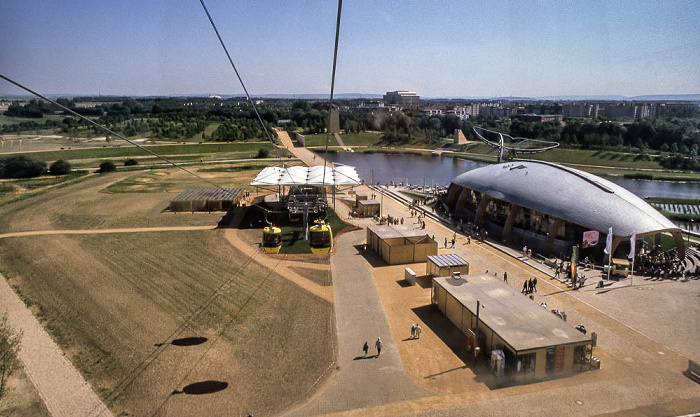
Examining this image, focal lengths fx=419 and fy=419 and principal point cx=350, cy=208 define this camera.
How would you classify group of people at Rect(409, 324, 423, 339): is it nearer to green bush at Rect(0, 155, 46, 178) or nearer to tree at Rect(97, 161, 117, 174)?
tree at Rect(97, 161, 117, 174)

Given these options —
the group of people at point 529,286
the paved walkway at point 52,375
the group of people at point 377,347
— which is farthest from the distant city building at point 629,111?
the paved walkway at point 52,375

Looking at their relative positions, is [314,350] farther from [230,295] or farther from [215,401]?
[230,295]

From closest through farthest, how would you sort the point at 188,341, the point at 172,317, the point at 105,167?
the point at 188,341
the point at 172,317
the point at 105,167

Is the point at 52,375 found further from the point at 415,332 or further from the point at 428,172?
the point at 428,172

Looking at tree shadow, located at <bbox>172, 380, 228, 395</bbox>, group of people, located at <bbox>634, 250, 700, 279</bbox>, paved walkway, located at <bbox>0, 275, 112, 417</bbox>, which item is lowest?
paved walkway, located at <bbox>0, 275, 112, 417</bbox>

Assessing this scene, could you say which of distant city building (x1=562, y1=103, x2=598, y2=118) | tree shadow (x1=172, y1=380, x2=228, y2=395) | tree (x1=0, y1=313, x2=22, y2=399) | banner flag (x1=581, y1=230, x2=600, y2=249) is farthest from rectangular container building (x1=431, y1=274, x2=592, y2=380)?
distant city building (x1=562, y1=103, x2=598, y2=118)

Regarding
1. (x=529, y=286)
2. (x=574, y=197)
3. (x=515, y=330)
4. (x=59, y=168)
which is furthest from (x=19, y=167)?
(x=574, y=197)

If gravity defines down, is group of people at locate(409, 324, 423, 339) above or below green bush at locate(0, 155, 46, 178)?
below
